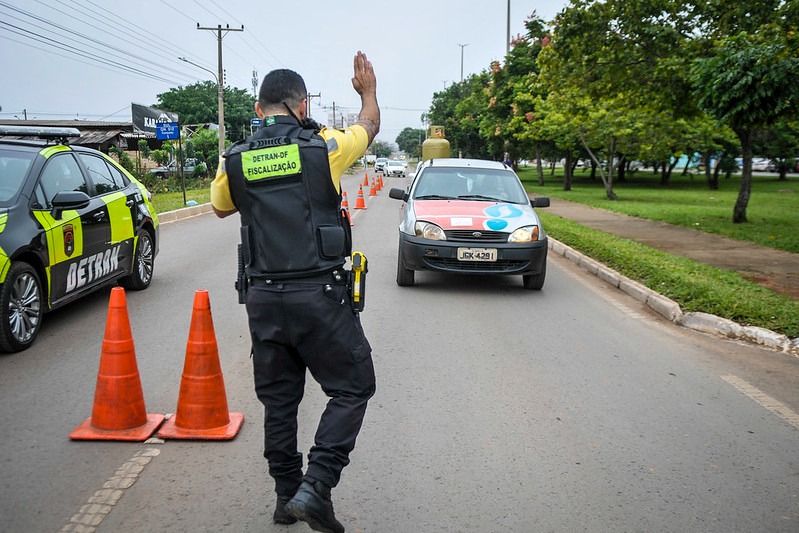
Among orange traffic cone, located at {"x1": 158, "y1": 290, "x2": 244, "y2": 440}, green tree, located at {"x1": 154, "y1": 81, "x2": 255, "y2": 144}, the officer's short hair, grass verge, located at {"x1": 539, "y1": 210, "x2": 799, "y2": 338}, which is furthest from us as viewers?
green tree, located at {"x1": 154, "y1": 81, "x2": 255, "y2": 144}

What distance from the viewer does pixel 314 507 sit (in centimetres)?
296

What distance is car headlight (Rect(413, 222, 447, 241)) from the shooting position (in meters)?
9.16

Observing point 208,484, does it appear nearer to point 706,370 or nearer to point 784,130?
point 706,370

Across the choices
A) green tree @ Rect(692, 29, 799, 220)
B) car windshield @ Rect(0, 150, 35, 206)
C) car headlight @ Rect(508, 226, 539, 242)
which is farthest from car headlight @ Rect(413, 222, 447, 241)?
green tree @ Rect(692, 29, 799, 220)

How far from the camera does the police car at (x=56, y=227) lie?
19.8 feet

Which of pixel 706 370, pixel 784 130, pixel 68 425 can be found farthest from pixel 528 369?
pixel 784 130

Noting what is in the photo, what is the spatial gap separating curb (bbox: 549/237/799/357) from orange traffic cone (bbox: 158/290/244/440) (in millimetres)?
5209

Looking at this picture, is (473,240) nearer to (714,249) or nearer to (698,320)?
(698,320)

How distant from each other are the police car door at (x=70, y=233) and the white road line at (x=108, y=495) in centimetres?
313

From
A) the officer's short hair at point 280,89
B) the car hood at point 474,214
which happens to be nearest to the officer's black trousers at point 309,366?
the officer's short hair at point 280,89

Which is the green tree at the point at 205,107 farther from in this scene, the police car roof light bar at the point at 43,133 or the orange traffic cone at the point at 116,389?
the orange traffic cone at the point at 116,389

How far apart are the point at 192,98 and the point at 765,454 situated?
66.8 meters

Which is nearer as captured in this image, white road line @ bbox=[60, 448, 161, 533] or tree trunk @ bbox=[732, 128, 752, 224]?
white road line @ bbox=[60, 448, 161, 533]

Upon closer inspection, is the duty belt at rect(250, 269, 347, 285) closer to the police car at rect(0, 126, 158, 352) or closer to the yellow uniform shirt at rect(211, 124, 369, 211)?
the yellow uniform shirt at rect(211, 124, 369, 211)
